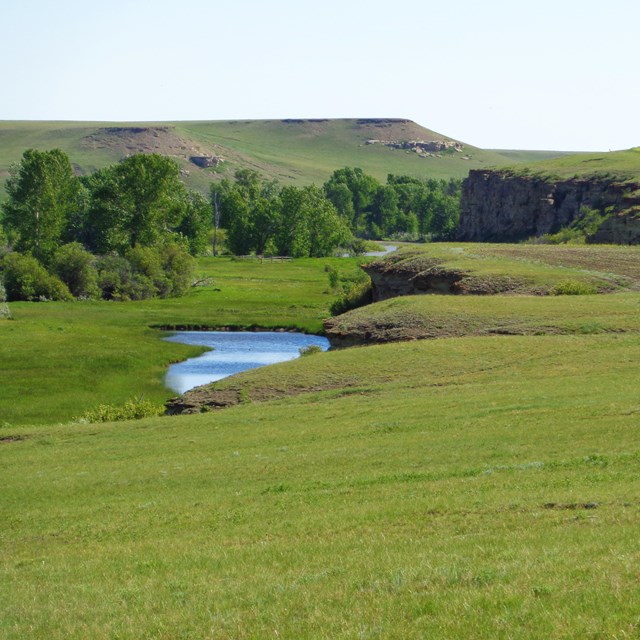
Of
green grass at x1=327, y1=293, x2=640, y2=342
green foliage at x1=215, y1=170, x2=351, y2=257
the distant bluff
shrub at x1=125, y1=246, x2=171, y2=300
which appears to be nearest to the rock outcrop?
green grass at x1=327, y1=293, x2=640, y2=342

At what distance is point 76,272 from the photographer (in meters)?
118

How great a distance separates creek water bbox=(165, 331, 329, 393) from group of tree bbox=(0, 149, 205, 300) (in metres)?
30.2

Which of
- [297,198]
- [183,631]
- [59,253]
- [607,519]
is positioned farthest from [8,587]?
[297,198]

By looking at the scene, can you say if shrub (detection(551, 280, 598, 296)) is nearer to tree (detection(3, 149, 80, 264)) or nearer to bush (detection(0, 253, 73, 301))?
bush (detection(0, 253, 73, 301))

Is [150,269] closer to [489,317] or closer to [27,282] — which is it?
[27,282]

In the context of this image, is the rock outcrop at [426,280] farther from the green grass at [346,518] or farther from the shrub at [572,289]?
the green grass at [346,518]

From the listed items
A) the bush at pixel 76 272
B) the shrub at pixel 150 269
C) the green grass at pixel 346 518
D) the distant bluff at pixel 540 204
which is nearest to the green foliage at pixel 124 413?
the green grass at pixel 346 518

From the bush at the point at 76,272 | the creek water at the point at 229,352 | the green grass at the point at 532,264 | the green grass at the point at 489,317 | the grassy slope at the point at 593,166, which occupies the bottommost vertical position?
the creek water at the point at 229,352

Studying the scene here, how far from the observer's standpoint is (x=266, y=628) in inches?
457

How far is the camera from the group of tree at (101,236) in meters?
115

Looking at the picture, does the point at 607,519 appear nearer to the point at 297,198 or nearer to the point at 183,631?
the point at 183,631

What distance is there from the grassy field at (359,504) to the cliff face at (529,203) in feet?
248

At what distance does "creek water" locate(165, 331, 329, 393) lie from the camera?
65312 mm

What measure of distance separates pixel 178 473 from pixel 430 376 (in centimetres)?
1795
